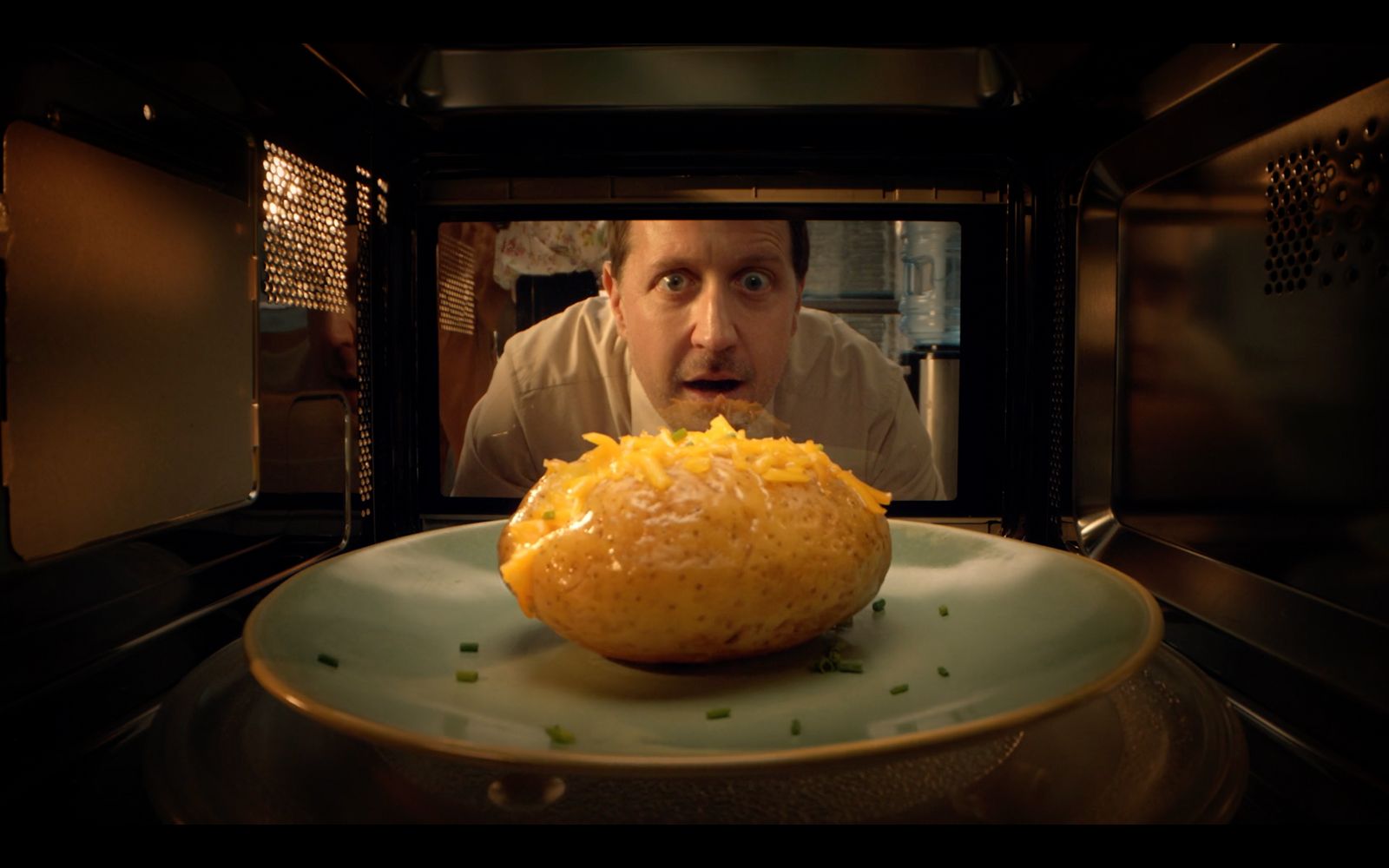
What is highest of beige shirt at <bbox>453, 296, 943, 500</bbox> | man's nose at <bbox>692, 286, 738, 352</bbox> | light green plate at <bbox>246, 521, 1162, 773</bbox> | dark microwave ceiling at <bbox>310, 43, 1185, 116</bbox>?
dark microwave ceiling at <bbox>310, 43, 1185, 116</bbox>

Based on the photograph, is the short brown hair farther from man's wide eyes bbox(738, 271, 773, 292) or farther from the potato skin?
the potato skin

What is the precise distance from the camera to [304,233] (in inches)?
34.1

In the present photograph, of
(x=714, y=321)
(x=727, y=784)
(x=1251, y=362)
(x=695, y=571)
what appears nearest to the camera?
(x=727, y=784)

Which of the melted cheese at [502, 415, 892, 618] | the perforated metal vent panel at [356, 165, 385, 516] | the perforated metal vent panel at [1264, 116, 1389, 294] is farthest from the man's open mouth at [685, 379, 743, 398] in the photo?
the perforated metal vent panel at [1264, 116, 1389, 294]

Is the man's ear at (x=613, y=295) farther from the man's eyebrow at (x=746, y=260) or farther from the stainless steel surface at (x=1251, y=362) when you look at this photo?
the stainless steel surface at (x=1251, y=362)

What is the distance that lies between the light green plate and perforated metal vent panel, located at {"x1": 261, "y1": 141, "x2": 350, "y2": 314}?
0.29 metres

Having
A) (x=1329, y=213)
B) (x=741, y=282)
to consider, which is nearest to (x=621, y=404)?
(x=741, y=282)

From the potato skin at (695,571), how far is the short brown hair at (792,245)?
0.38m

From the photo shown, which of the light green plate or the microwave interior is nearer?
the light green plate

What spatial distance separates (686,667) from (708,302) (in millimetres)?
462

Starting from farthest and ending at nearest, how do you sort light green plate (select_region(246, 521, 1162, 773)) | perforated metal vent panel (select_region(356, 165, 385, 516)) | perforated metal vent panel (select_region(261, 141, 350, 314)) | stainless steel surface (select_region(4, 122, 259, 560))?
perforated metal vent panel (select_region(356, 165, 385, 516))
perforated metal vent panel (select_region(261, 141, 350, 314))
stainless steel surface (select_region(4, 122, 259, 560))
light green plate (select_region(246, 521, 1162, 773))

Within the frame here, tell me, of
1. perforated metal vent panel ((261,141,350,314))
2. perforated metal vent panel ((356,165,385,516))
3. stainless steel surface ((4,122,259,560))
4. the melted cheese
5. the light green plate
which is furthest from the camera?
perforated metal vent panel ((356,165,385,516))

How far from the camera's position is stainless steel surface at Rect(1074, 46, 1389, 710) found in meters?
0.62

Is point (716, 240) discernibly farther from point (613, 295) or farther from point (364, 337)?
point (364, 337)
